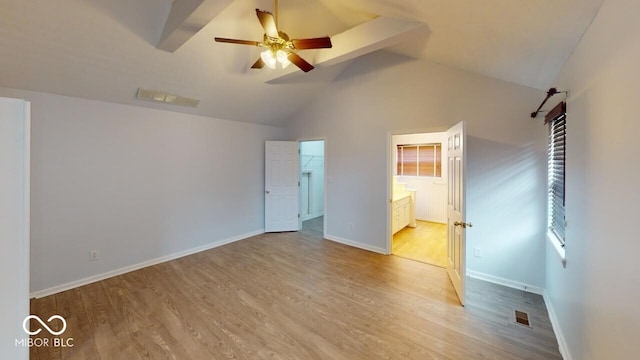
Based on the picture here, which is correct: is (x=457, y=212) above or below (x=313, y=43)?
below

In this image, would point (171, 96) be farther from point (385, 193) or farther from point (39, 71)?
point (385, 193)

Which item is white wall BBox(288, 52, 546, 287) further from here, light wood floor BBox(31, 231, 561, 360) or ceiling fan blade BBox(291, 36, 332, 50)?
ceiling fan blade BBox(291, 36, 332, 50)

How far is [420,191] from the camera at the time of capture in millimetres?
6277

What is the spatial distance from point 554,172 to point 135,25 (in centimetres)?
459

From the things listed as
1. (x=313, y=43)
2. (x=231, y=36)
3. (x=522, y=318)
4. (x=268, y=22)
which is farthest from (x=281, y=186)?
(x=522, y=318)

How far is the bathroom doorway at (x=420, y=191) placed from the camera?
4.74m

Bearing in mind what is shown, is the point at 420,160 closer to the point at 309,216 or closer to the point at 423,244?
the point at 423,244

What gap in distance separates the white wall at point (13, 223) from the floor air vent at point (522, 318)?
12.5 ft

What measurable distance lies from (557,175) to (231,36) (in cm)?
391

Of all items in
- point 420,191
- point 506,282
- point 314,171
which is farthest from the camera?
point 314,171

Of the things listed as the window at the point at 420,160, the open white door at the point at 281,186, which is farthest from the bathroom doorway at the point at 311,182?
the window at the point at 420,160

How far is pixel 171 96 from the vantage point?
133 inches

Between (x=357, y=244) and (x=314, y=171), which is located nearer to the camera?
(x=357, y=244)

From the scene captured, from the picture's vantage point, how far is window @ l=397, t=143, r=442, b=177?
6.09 meters
